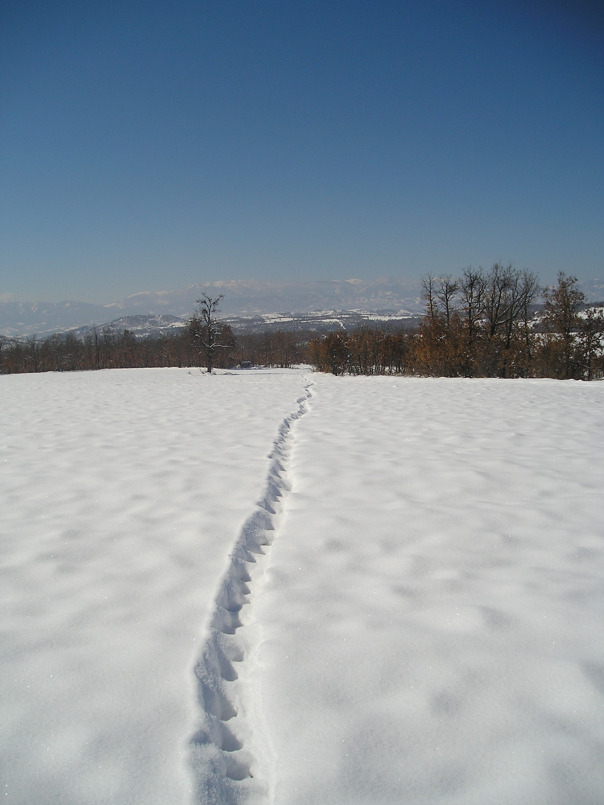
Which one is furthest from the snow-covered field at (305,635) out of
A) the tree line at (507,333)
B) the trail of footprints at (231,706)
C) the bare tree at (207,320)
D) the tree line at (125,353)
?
the tree line at (125,353)

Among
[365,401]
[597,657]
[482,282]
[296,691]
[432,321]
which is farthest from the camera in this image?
[482,282]

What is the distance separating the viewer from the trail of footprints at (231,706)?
153 centimetres

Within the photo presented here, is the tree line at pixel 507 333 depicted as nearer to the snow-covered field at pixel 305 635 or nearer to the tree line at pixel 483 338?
the tree line at pixel 483 338

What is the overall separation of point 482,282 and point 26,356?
8140cm

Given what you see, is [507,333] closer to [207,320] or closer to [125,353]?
[207,320]

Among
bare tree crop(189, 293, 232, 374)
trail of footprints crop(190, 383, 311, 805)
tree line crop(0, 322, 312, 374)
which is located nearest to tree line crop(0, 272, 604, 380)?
bare tree crop(189, 293, 232, 374)

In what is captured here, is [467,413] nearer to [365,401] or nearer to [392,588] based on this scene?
[365,401]

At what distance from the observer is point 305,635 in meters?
2.23

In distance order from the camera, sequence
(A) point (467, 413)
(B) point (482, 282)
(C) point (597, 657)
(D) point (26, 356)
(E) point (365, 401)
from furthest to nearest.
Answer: (D) point (26, 356), (B) point (482, 282), (E) point (365, 401), (A) point (467, 413), (C) point (597, 657)

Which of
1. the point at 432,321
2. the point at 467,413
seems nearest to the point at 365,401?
the point at 467,413

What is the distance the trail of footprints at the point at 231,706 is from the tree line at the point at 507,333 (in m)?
25.9

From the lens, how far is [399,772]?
150 cm

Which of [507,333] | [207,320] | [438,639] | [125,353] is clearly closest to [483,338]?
[507,333]

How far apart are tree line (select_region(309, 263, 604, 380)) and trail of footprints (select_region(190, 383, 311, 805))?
2595 cm
